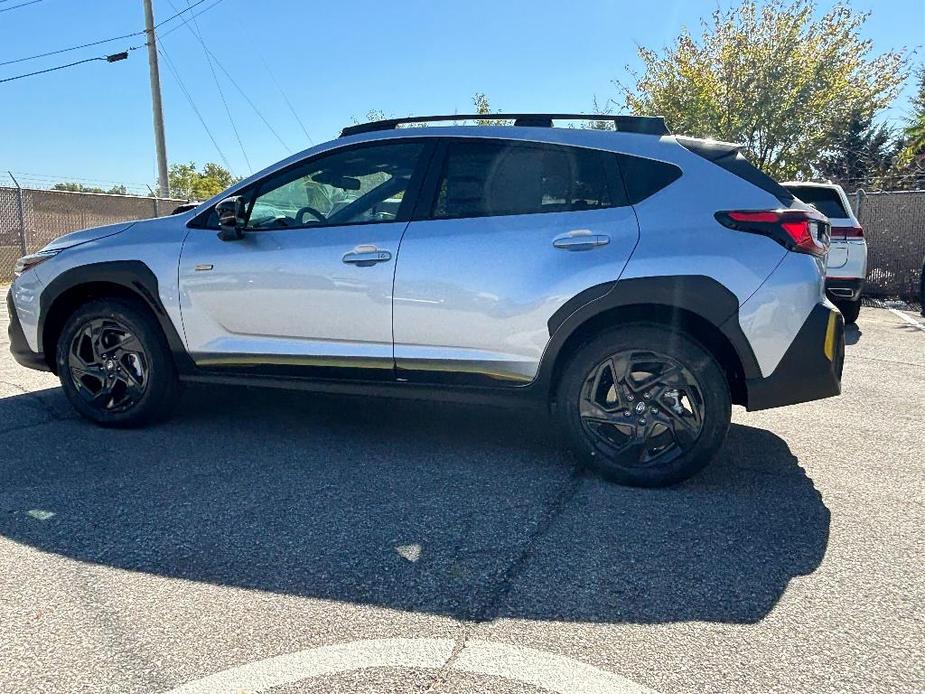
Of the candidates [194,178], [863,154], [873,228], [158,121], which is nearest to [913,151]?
[863,154]

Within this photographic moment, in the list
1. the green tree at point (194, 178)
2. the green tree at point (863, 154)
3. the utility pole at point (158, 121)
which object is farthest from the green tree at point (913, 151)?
the green tree at point (194, 178)

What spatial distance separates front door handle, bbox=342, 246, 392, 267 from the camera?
3.83 meters

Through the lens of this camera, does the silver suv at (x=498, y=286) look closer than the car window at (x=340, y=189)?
Yes

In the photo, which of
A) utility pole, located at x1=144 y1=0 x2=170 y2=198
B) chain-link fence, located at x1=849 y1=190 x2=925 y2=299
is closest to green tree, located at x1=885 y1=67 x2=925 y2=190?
chain-link fence, located at x1=849 y1=190 x2=925 y2=299

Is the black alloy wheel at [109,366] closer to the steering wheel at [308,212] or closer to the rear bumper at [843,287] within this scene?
the steering wheel at [308,212]

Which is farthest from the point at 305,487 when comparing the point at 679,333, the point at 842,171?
the point at 842,171

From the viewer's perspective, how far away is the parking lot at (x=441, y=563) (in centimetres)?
215

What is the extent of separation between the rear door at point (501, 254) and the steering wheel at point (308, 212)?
58cm

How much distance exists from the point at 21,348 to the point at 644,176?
392 cm

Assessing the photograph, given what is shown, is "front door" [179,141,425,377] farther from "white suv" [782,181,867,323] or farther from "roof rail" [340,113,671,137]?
"white suv" [782,181,867,323]

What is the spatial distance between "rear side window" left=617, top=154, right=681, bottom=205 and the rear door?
0.17 ft

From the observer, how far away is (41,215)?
46.9 feet

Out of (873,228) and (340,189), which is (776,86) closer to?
(873,228)

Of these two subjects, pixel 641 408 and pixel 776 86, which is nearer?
pixel 641 408
